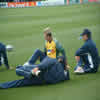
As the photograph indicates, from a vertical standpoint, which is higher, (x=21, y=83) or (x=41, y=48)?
(x=41, y=48)

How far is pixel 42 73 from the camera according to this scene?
25.0 feet

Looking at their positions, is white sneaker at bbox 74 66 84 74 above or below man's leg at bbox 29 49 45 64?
below

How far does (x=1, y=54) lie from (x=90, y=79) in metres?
2.90

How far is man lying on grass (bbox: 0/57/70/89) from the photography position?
7473 millimetres

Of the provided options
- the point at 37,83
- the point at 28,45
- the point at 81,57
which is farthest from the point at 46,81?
the point at 28,45

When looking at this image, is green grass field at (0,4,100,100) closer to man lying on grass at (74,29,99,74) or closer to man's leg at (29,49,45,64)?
man lying on grass at (74,29,99,74)

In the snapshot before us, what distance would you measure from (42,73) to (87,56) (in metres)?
1.62

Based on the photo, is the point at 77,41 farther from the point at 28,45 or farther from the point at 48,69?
the point at 48,69

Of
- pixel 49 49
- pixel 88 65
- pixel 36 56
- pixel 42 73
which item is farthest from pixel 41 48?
pixel 42 73

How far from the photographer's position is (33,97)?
7.02 meters

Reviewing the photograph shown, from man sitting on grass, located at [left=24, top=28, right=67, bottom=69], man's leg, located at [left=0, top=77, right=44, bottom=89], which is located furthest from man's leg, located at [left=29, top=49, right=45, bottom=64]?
man's leg, located at [left=0, top=77, right=44, bottom=89]

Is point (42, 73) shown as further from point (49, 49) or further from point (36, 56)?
point (49, 49)

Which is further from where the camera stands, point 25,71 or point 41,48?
point 41,48

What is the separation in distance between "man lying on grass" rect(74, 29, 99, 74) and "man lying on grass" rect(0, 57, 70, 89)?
82 cm
